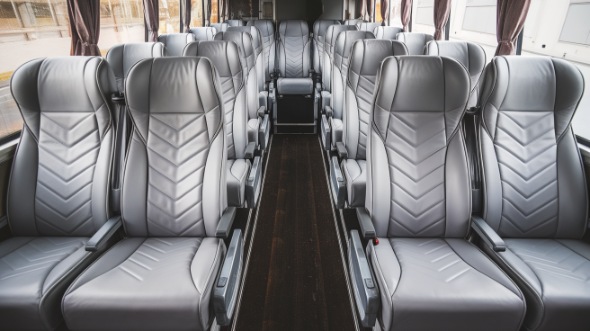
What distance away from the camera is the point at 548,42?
2561 millimetres

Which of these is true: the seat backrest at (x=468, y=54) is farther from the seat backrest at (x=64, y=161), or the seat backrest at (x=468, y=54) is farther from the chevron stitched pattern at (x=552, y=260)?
the seat backrest at (x=64, y=161)

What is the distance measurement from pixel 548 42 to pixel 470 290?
237 cm

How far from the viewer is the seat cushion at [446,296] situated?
121 cm

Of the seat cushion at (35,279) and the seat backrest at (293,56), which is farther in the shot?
the seat backrest at (293,56)

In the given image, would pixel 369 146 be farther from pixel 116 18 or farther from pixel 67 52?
pixel 116 18

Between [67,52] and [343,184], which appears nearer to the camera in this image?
[343,184]

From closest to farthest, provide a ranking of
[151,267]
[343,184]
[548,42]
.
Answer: [151,267] < [343,184] < [548,42]

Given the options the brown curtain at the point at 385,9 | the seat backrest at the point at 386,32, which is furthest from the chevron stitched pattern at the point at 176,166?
the brown curtain at the point at 385,9

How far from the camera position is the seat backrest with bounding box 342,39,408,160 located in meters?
2.38

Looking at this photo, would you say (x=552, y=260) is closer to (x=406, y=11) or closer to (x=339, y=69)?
(x=339, y=69)

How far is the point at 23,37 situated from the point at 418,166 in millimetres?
3084

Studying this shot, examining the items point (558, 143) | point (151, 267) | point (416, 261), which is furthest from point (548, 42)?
point (151, 267)

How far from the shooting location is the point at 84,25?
2688mm

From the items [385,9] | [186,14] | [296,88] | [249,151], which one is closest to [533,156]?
[249,151]
